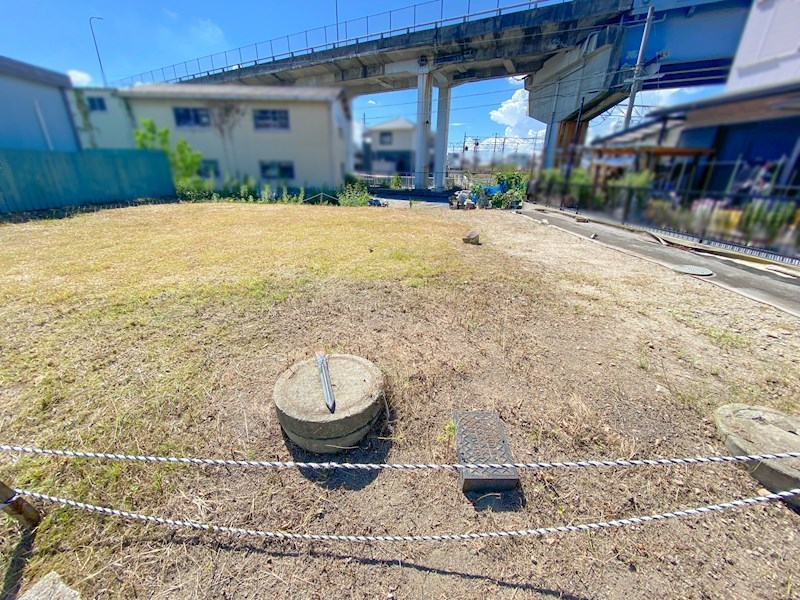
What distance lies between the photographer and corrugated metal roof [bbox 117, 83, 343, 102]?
1895mm

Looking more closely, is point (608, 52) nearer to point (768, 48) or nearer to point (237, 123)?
point (768, 48)

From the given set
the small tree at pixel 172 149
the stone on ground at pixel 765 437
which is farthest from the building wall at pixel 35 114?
the stone on ground at pixel 765 437

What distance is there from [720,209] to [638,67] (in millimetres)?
529

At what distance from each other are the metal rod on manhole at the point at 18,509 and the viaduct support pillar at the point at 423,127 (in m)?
7.62

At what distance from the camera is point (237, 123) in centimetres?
217

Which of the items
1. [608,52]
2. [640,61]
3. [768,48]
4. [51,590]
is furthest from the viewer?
[51,590]

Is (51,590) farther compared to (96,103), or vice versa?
(96,103)

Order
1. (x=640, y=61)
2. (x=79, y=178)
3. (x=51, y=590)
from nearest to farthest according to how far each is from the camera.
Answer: (x=640, y=61), (x=51, y=590), (x=79, y=178)

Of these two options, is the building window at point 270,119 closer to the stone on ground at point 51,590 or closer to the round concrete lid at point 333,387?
the round concrete lid at point 333,387

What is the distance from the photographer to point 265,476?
2.12 metres

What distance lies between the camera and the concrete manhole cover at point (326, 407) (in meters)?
2.20

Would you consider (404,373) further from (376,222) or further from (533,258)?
(376,222)

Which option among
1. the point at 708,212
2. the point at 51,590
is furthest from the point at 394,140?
the point at 51,590

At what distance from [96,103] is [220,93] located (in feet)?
2.38
